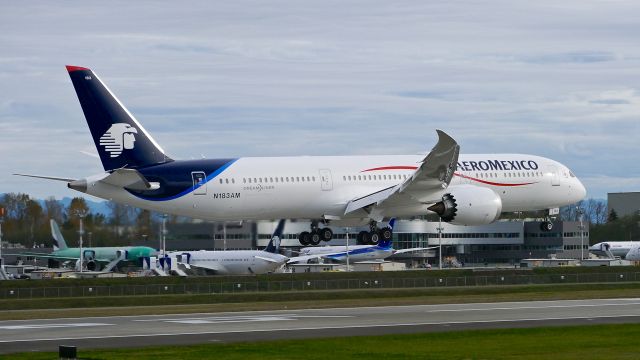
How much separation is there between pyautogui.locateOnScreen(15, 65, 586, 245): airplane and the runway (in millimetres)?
13740

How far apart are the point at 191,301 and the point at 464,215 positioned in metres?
15.8

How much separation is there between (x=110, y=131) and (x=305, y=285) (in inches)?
673

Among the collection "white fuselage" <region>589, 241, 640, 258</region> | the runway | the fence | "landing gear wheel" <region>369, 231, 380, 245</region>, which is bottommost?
the runway

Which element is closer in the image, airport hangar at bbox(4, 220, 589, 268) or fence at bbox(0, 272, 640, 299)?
fence at bbox(0, 272, 640, 299)

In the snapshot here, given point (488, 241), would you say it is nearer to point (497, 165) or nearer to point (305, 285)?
point (305, 285)

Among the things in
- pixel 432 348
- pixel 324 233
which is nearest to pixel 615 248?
pixel 324 233

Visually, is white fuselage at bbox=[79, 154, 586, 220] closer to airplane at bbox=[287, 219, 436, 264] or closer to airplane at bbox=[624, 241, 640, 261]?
airplane at bbox=[287, 219, 436, 264]

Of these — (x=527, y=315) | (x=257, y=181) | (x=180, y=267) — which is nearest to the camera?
(x=527, y=315)

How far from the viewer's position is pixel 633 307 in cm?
4944

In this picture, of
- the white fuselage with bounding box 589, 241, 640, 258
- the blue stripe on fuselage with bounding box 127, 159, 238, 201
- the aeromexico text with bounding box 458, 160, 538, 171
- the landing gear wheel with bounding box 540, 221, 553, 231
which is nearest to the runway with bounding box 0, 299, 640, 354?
the blue stripe on fuselage with bounding box 127, 159, 238, 201

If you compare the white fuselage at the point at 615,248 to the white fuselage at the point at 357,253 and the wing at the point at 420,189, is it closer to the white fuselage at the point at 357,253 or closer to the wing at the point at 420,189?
the white fuselage at the point at 357,253

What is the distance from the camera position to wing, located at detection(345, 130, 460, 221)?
6338 cm

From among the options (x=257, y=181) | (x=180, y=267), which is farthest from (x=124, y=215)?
(x=257, y=181)

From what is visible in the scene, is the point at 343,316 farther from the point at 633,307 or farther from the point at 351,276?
the point at 351,276
